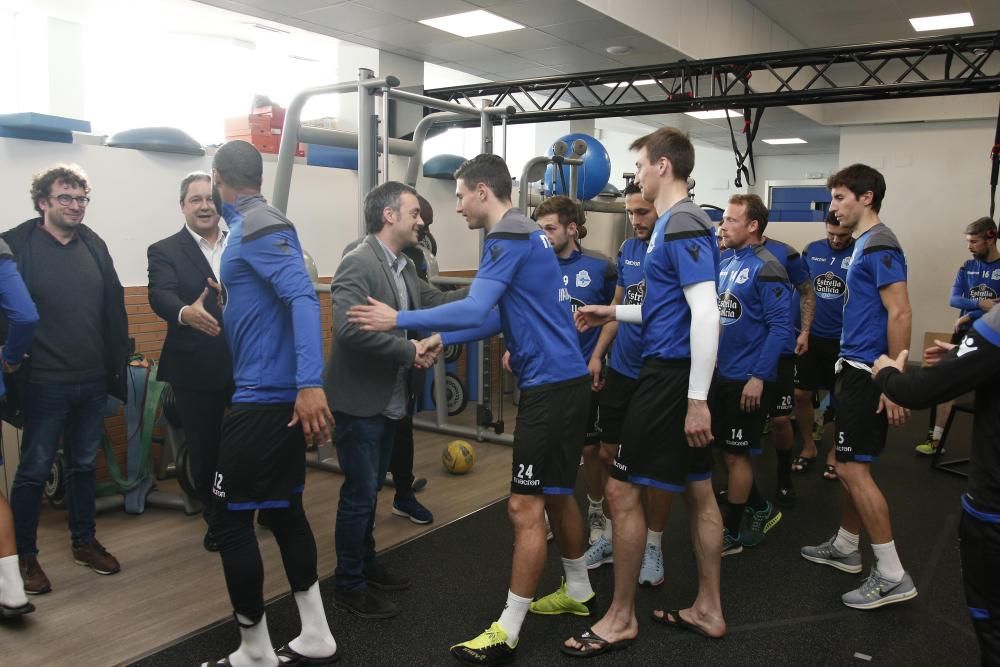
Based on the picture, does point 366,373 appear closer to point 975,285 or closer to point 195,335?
point 195,335

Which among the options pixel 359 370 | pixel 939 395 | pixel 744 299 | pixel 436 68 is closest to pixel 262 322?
pixel 359 370

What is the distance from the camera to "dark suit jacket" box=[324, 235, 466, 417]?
8.55 feet

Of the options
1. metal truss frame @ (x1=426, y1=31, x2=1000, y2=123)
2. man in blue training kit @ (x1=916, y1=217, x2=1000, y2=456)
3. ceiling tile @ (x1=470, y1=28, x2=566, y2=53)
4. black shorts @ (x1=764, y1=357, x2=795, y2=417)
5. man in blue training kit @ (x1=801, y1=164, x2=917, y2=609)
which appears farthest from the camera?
ceiling tile @ (x1=470, y1=28, x2=566, y2=53)

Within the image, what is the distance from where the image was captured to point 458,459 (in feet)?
15.0

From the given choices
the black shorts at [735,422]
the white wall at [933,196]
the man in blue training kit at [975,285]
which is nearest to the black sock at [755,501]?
the black shorts at [735,422]

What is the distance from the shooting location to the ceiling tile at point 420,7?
6.05 metres

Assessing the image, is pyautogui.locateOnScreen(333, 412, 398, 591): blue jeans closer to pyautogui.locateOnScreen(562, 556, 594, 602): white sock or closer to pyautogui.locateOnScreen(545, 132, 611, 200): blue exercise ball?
pyautogui.locateOnScreen(562, 556, 594, 602): white sock

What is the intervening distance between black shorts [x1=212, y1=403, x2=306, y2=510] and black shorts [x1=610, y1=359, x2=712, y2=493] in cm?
110

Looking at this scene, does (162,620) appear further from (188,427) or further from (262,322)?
(262,322)

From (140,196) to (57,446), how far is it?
181cm

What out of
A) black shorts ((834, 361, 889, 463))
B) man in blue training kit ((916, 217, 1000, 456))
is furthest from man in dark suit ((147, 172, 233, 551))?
man in blue training kit ((916, 217, 1000, 456))

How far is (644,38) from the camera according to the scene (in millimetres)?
6922

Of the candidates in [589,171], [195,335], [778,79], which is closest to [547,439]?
[195,335]

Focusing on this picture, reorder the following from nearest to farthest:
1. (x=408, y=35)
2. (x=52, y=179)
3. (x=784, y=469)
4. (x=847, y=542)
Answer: (x=52, y=179) < (x=847, y=542) < (x=784, y=469) < (x=408, y=35)
